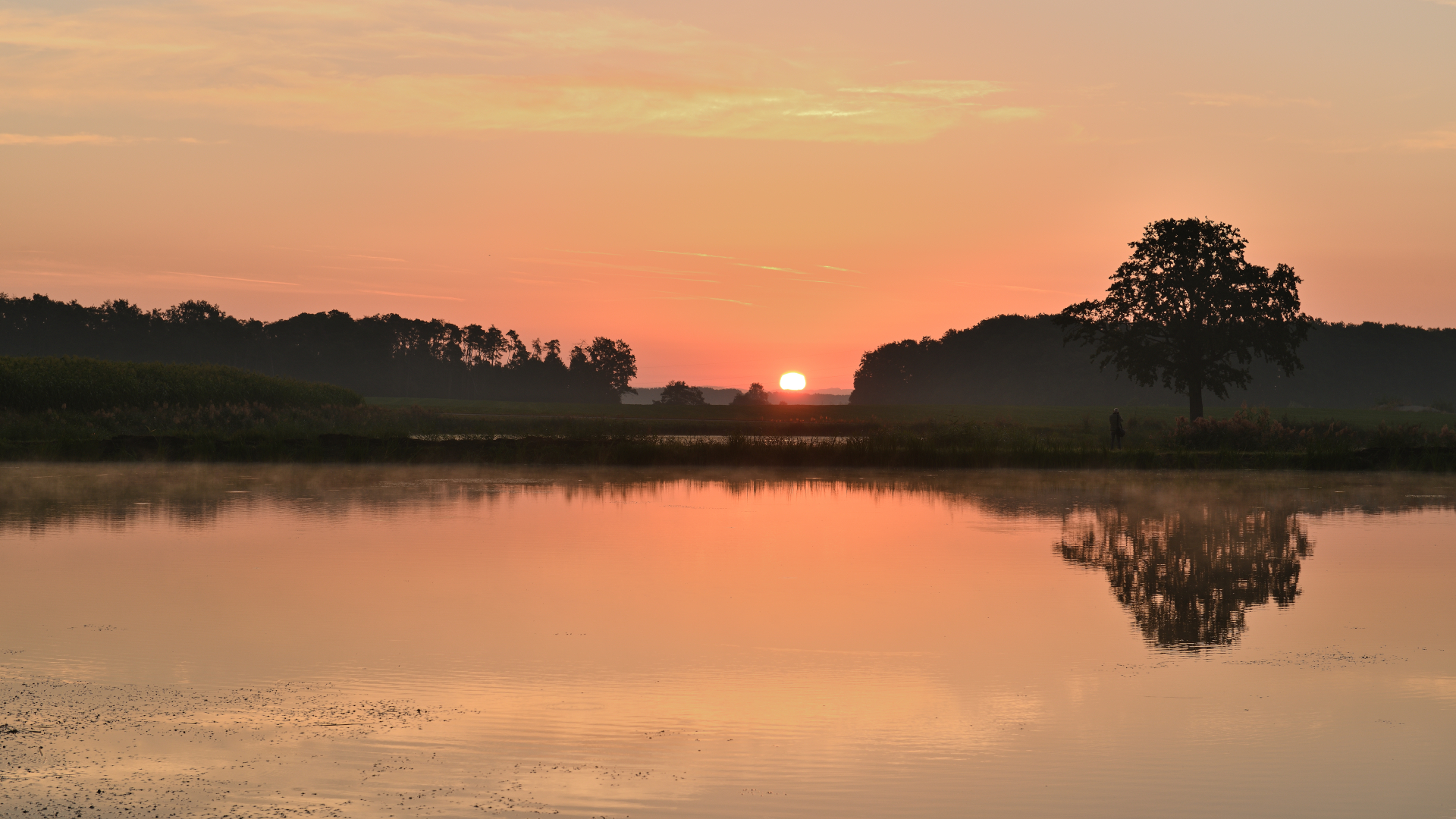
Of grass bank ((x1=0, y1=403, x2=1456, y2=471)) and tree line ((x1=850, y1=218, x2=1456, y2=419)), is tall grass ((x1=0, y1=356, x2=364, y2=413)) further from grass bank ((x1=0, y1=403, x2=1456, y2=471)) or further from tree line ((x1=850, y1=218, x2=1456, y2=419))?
tree line ((x1=850, y1=218, x2=1456, y2=419))

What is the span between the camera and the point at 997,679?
905 centimetres


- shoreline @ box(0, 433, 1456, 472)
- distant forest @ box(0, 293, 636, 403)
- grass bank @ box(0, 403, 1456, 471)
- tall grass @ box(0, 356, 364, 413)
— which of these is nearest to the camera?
shoreline @ box(0, 433, 1456, 472)

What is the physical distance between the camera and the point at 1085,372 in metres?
160

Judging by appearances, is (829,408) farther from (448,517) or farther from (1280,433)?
(448,517)

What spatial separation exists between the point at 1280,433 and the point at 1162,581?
29.0m

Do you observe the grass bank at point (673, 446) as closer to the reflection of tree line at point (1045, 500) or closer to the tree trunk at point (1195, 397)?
the reflection of tree line at point (1045, 500)

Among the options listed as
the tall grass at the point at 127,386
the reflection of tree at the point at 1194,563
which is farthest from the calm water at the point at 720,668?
the tall grass at the point at 127,386

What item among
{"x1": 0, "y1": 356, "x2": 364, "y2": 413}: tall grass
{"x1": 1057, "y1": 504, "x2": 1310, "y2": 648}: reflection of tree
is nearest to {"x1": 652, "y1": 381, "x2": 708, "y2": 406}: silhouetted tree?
{"x1": 0, "y1": 356, "x2": 364, "y2": 413}: tall grass

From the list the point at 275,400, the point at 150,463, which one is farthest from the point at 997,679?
the point at 275,400

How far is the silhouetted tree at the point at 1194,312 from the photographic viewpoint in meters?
52.5

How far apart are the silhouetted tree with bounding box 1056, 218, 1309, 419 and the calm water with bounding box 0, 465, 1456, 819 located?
118 feet

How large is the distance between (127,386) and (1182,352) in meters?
50.2

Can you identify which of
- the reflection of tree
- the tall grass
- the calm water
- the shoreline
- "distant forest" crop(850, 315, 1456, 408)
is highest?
"distant forest" crop(850, 315, 1456, 408)

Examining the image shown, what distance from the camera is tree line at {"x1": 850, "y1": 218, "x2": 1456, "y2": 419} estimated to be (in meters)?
52.9
